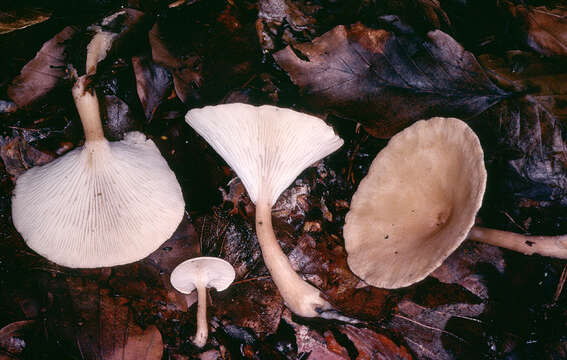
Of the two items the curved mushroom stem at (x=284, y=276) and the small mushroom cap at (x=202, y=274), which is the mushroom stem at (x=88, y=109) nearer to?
the small mushroom cap at (x=202, y=274)

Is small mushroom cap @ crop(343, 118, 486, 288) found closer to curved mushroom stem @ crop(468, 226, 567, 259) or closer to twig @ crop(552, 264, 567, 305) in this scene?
curved mushroom stem @ crop(468, 226, 567, 259)

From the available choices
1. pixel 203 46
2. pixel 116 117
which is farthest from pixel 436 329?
pixel 116 117

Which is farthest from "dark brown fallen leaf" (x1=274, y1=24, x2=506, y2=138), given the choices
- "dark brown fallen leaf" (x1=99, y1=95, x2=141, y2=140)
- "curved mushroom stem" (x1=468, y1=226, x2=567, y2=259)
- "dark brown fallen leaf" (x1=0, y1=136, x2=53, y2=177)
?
"dark brown fallen leaf" (x1=0, y1=136, x2=53, y2=177)

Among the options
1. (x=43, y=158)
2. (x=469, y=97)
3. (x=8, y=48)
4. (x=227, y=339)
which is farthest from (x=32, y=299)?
(x=469, y=97)

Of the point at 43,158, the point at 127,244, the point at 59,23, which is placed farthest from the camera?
the point at 43,158

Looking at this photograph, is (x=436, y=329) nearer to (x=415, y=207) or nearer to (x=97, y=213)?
(x=415, y=207)

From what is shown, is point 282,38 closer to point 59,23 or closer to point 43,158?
point 59,23

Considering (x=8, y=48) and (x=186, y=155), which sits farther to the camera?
(x=186, y=155)

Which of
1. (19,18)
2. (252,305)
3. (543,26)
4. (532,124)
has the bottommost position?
(252,305)
